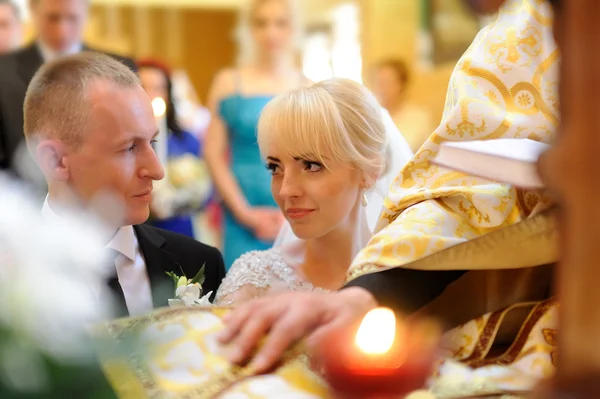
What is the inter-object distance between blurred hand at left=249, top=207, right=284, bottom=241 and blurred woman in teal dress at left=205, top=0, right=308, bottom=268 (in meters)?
0.02

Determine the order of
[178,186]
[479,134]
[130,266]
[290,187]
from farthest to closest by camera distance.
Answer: [178,186] → [290,187] → [130,266] → [479,134]

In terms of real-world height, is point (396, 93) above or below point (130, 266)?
below

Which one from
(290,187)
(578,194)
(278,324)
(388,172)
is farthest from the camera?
(388,172)

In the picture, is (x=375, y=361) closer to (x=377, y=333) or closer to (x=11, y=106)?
(x=377, y=333)

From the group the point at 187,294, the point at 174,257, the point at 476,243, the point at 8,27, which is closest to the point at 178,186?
the point at 8,27

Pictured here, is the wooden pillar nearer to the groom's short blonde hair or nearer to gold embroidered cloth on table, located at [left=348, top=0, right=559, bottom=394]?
gold embroidered cloth on table, located at [left=348, top=0, right=559, bottom=394]

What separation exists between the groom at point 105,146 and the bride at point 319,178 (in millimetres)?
272

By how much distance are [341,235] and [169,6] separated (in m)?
13.2

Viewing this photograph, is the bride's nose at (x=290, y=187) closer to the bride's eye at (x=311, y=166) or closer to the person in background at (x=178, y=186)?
the bride's eye at (x=311, y=166)

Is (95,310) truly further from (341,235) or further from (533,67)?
(341,235)

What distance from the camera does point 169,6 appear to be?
14.8 meters

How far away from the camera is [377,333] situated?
71 centimetres

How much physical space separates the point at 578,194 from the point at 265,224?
10.8 ft

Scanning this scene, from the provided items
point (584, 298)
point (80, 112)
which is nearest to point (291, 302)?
point (584, 298)
